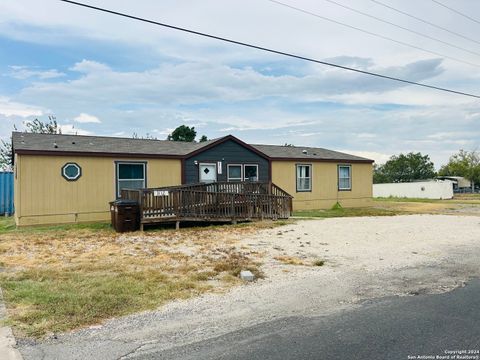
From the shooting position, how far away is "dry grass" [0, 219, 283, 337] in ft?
15.9

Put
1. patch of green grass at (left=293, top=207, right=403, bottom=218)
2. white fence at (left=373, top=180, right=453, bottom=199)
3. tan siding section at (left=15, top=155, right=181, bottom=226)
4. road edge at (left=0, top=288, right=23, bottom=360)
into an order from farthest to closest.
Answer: white fence at (left=373, top=180, right=453, bottom=199), patch of green grass at (left=293, top=207, right=403, bottom=218), tan siding section at (left=15, top=155, right=181, bottom=226), road edge at (left=0, top=288, right=23, bottom=360)

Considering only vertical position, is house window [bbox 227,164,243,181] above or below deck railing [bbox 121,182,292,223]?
above

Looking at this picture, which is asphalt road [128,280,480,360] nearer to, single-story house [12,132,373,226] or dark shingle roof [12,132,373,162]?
single-story house [12,132,373,226]

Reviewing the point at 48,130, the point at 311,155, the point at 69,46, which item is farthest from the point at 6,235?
the point at 48,130

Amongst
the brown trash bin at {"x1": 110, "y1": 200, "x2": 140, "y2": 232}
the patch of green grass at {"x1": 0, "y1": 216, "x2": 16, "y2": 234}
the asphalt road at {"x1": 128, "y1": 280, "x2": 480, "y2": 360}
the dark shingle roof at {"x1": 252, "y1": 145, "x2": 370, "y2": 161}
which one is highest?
the dark shingle roof at {"x1": 252, "y1": 145, "x2": 370, "y2": 161}

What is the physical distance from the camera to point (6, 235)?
39.6ft

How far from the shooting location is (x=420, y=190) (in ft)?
130

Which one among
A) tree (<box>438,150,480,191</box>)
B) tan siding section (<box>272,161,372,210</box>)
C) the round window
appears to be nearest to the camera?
the round window

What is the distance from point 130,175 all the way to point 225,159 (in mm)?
4320

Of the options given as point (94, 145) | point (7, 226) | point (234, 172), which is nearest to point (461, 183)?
point (234, 172)

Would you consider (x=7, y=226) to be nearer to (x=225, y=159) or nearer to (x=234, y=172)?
(x=225, y=159)

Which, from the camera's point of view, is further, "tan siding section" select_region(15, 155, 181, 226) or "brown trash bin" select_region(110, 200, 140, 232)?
"tan siding section" select_region(15, 155, 181, 226)

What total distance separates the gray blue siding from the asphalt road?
13.2 metres

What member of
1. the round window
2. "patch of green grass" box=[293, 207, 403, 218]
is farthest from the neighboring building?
the round window
